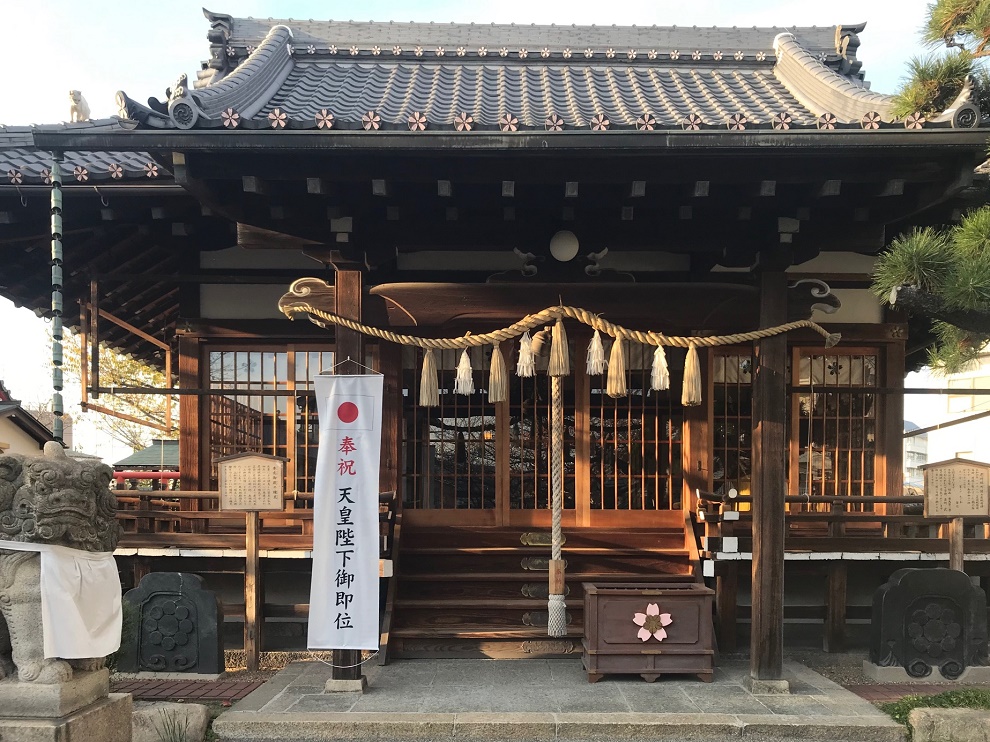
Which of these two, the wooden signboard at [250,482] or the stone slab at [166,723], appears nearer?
the stone slab at [166,723]

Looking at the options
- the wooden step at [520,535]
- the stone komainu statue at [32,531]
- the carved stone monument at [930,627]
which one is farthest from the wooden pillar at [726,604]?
the stone komainu statue at [32,531]

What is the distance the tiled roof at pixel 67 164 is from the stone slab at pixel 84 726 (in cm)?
422

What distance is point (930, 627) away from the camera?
20.3ft

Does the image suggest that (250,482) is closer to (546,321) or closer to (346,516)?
(346,516)

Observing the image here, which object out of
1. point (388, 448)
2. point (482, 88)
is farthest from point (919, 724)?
point (482, 88)

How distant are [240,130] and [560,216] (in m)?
2.59

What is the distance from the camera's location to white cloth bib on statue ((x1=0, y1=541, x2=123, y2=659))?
416 cm

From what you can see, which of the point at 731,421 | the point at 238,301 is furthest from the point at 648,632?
the point at 238,301

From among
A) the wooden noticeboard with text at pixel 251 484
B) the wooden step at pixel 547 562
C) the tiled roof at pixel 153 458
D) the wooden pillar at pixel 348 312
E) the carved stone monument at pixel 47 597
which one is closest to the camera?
the carved stone monument at pixel 47 597

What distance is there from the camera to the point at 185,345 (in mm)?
7656

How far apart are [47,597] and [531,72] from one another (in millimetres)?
7231

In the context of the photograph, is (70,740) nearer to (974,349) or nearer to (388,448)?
(388,448)

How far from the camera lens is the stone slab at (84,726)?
4.02m

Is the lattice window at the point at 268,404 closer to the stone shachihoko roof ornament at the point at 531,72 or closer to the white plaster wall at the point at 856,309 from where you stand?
the stone shachihoko roof ornament at the point at 531,72
